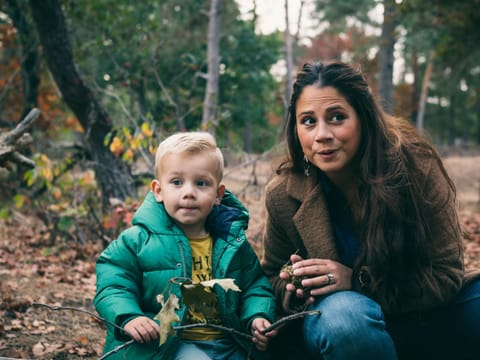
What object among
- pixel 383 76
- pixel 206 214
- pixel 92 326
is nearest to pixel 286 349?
pixel 206 214

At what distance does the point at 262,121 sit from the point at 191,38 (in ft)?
22.1

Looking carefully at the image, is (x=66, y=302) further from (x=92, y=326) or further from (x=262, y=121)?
(x=262, y=121)

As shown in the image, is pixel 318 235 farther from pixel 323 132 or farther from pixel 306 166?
pixel 323 132

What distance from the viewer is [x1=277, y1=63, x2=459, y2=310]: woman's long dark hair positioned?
7.54ft

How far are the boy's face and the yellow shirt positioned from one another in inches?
5.1

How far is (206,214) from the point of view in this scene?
2.53 m

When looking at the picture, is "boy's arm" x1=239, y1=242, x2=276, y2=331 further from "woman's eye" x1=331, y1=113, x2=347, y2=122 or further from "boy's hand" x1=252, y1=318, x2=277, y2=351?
"woman's eye" x1=331, y1=113, x2=347, y2=122

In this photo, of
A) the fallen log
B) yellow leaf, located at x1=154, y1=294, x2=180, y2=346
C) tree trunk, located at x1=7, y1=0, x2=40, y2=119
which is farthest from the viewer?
tree trunk, located at x1=7, y1=0, x2=40, y2=119

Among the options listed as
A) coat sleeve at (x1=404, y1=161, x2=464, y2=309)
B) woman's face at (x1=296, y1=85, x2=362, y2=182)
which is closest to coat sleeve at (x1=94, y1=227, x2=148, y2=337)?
woman's face at (x1=296, y1=85, x2=362, y2=182)

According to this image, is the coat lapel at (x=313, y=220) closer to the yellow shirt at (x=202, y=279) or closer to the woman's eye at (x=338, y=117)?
the woman's eye at (x=338, y=117)

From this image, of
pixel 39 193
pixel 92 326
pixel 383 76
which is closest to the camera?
pixel 92 326

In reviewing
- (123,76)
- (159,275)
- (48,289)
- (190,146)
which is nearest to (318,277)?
(159,275)

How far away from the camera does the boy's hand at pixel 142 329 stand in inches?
81.8

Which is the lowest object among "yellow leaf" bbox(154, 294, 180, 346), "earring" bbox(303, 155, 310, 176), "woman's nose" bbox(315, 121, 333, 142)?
"yellow leaf" bbox(154, 294, 180, 346)
